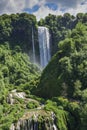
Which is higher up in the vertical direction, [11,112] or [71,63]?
[71,63]

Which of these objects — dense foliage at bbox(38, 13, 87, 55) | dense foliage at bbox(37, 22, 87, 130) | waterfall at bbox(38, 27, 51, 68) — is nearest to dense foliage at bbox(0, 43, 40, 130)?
waterfall at bbox(38, 27, 51, 68)

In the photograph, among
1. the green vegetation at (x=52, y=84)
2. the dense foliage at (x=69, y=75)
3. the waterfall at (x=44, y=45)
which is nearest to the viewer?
the green vegetation at (x=52, y=84)

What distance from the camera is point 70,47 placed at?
51.5 meters

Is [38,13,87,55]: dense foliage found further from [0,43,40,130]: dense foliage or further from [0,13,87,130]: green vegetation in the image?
[0,43,40,130]: dense foliage

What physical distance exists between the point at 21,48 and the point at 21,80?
51.9 feet

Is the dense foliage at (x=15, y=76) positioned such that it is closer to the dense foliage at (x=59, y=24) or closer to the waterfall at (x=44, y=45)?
the waterfall at (x=44, y=45)

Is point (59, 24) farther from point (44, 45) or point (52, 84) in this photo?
point (52, 84)

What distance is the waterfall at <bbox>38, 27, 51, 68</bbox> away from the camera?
83938mm

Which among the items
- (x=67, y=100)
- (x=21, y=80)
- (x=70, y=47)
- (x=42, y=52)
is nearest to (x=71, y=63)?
(x=70, y=47)

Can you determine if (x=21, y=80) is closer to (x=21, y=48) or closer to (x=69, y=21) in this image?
(x=21, y=48)

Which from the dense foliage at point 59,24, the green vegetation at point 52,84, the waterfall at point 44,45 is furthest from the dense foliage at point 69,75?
the dense foliage at point 59,24

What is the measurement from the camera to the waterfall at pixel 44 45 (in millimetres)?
83938

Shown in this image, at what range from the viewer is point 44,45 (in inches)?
3361

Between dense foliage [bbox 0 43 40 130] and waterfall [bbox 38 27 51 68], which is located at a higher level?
waterfall [bbox 38 27 51 68]
